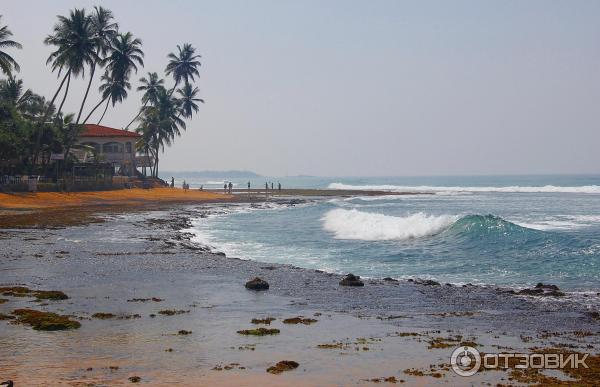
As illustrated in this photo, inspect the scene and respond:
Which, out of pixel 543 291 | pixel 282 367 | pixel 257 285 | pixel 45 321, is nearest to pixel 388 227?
pixel 543 291

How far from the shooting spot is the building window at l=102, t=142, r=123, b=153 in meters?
79.4

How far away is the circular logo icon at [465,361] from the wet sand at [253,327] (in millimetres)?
179

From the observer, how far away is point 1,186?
5488 centimetres

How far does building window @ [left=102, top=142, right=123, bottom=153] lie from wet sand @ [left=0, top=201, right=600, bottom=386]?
57.7 metres

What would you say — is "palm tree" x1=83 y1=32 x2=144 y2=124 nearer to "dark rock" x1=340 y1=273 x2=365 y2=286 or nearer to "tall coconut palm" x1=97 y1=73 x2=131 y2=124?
"tall coconut palm" x1=97 y1=73 x2=131 y2=124

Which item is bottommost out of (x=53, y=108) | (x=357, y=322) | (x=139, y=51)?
(x=357, y=322)

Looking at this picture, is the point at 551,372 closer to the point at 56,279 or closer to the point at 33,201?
the point at 56,279

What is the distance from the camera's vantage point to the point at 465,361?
1101 centimetres

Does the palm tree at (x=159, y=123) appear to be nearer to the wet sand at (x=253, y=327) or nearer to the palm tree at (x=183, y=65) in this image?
the palm tree at (x=183, y=65)

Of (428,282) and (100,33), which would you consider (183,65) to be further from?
(428,282)

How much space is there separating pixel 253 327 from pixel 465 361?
4.53m

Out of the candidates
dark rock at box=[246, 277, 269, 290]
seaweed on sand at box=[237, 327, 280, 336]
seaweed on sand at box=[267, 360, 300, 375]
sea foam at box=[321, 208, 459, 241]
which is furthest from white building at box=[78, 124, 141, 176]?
seaweed on sand at box=[267, 360, 300, 375]

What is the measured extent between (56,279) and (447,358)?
12586 mm

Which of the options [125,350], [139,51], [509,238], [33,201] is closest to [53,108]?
[139,51]
